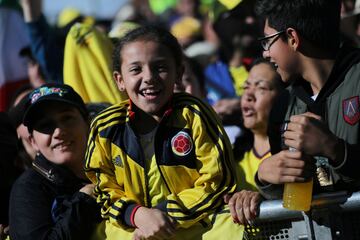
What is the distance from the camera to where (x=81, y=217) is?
177 inches

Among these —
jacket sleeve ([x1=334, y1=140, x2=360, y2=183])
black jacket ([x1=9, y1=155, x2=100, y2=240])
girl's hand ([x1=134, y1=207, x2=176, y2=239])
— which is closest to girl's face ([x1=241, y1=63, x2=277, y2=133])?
black jacket ([x1=9, y1=155, x2=100, y2=240])

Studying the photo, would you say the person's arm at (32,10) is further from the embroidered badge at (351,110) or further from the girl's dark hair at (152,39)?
the embroidered badge at (351,110)

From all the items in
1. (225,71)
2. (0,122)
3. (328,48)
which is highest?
(328,48)

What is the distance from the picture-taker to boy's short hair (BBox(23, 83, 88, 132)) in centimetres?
491

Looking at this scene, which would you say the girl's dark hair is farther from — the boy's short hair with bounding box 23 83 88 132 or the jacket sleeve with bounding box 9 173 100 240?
the jacket sleeve with bounding box 9 173 100 240

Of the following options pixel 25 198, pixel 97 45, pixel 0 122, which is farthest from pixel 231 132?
pixel 25 198

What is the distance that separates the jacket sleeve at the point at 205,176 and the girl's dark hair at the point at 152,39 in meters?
0.41

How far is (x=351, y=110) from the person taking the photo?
3748 mm

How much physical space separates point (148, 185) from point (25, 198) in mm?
872

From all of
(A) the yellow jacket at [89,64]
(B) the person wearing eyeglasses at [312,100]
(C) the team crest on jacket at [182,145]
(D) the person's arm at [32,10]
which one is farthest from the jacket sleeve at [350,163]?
(D) the person's arm at [32,10]

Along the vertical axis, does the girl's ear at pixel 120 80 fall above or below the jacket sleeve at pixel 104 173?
above

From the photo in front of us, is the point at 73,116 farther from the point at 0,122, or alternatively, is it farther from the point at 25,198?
the point at 0,122

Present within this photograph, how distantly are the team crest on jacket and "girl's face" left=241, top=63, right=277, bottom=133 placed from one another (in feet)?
5.93

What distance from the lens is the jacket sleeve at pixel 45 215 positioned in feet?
14.7
